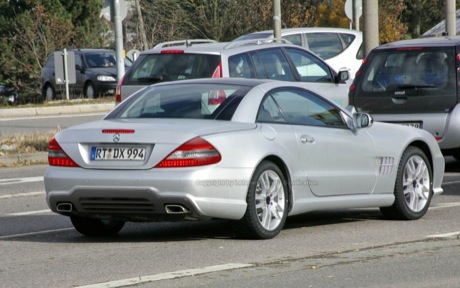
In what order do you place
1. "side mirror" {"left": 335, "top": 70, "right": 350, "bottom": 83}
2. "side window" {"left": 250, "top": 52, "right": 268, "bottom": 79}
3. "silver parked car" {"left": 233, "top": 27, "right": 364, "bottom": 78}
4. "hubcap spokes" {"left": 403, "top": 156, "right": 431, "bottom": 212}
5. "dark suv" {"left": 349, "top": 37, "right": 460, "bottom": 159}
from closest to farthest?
"hubcap spokes" {"left": 403, "top": 156, "right": 431, "bottom": 212}
"dark suv" {"left": 349, "top": 37, "right": 460, "bottom": 159}
"side window" {"left": 250, "top": 52, "right": 268, "bottom": 79}
"side mirror" {"left": 335, "top": 70, "right": 350, "bottom": 83}
"silver parked car" {"left": 233, "top": 27, "right": 364, "bottom": 78}

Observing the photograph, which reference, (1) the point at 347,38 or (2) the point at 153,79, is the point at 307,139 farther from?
(1) the point at 347,38

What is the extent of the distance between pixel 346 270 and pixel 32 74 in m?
40.4

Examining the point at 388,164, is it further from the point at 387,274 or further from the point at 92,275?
the point at 92,275

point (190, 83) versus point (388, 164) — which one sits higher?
point (190, 83)

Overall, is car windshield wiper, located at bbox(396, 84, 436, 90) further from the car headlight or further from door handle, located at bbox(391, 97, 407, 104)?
the car headlight

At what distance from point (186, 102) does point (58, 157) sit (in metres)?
1.21

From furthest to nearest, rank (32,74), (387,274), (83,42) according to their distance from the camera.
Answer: (83,42)
(32,74)
(387,274)

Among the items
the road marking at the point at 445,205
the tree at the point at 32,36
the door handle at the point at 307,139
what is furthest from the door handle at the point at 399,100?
the tree at the point at 32,36

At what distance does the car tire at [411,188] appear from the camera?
1155 cm

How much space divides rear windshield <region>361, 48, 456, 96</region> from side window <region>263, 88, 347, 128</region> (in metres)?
4.70

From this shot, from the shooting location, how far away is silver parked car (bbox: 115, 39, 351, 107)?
16.8 metres

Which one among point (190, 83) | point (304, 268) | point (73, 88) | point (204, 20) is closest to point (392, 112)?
point (190, 83)

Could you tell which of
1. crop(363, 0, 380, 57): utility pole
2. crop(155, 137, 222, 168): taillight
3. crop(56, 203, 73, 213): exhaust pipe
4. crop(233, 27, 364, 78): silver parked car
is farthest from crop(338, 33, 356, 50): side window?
crop(155, 137, 222, 168): taillight

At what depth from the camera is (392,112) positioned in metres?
15.9
